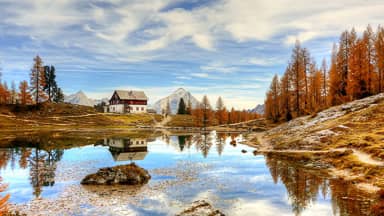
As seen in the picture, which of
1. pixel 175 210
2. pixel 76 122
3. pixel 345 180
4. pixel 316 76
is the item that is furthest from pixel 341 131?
pixel 76 122

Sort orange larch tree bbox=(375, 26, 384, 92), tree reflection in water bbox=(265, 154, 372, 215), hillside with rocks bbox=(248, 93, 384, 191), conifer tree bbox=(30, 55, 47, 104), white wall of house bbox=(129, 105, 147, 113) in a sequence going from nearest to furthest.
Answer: tree reflection in water bbox=(265, 154, 372, 215)
hillside with rocks bbox=(248, 93, 384, 191)
orange larch tree bbox=(375, 26, 384, 92)
conifer tree bbox=(30, 55, 47, 104)
white wall of house bbox=(129, 105, 147, 113)

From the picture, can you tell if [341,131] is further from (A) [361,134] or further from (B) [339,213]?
(B) [339,213]

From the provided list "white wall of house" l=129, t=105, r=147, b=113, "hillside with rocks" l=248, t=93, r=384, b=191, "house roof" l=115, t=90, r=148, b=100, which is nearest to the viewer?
"hillside with rocks" l=248, t=93, r=384, b=191

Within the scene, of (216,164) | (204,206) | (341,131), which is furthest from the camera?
(341,131)

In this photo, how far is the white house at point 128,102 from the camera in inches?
7156

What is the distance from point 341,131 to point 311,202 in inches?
1378

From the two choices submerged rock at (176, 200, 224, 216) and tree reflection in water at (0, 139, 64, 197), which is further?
tree reflection in water at (0, 139, 64, 197)

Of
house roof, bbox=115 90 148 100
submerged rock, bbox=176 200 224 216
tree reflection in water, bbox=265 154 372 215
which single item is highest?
house roof, bbox=115 90 148 100

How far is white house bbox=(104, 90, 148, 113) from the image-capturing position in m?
182

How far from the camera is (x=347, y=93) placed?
298ft

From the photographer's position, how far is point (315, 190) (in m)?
30.1

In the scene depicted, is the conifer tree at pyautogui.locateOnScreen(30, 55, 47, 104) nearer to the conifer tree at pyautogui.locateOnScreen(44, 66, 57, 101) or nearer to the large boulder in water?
the conifer tree at pyautogui.locateOnScreen(44, 66, 57, 101)

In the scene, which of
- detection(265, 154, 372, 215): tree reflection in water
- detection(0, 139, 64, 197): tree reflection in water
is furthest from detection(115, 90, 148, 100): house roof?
detection(265, 154, 372, 215): tree reflection in water

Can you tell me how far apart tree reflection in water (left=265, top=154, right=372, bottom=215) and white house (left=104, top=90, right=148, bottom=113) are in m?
148
